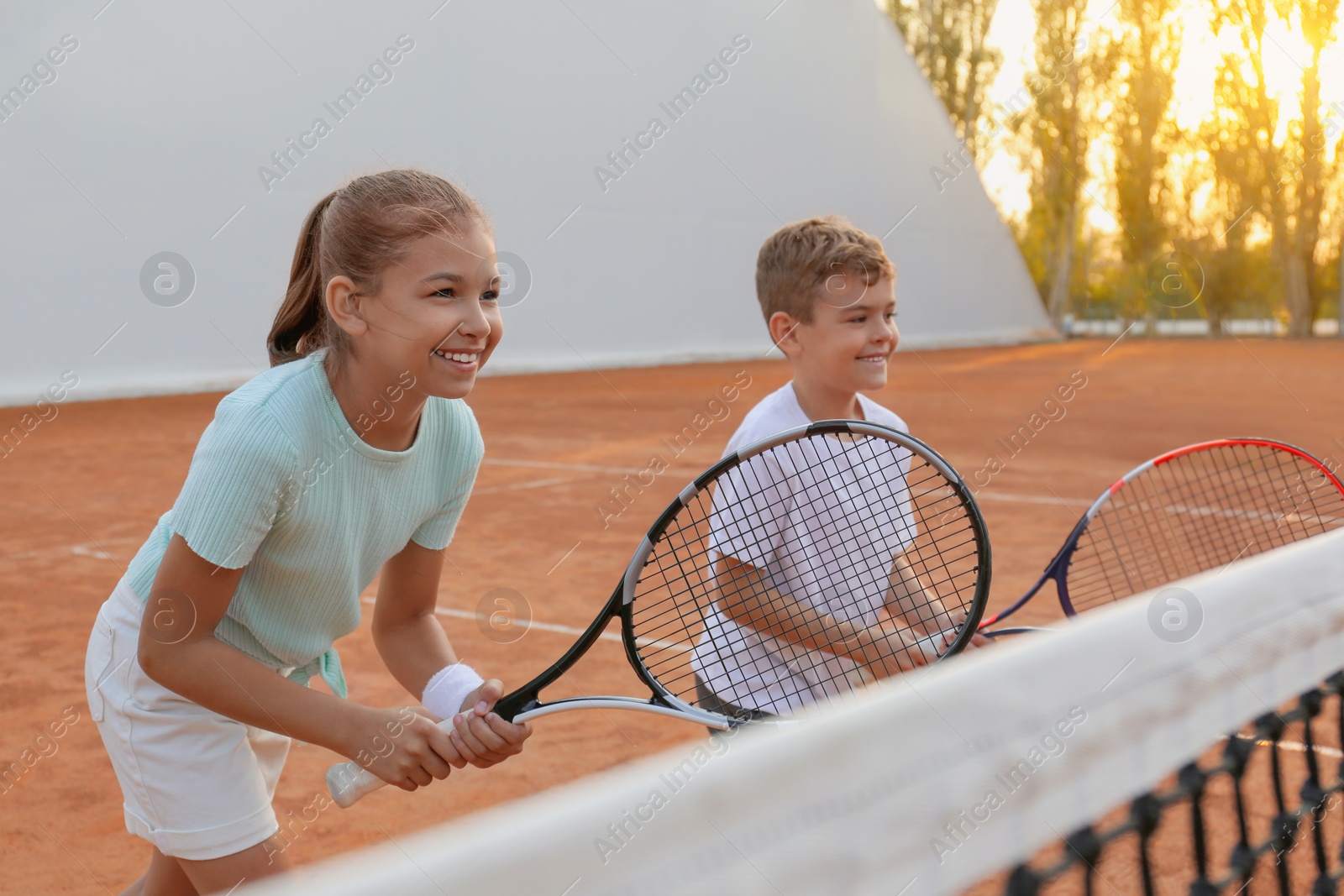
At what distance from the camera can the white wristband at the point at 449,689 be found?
1.56 meters

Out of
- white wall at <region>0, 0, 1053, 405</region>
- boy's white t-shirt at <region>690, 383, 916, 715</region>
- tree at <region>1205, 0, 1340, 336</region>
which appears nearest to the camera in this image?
boy's white t-shirt at <region>690, 383, 916, 715</region>

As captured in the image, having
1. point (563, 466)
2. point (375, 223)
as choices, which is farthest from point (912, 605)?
point (563, 466)

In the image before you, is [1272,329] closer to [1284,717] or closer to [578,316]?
[578,316]

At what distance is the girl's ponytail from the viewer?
1.60m

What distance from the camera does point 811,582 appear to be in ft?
5.38

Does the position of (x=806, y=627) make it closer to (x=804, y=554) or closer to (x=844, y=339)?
(x=804, y=554)

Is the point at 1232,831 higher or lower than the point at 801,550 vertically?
lower

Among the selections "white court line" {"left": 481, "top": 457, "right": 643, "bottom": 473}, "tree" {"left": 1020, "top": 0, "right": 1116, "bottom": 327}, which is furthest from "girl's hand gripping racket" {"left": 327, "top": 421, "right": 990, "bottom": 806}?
"tree" {"left": 1020, "top": 0, "right": 1116, "bottom": 327}

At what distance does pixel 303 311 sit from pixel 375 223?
0.24 metres

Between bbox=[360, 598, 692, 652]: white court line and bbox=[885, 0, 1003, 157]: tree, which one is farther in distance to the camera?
bbox=[885, 0, 1003, 157]: tree

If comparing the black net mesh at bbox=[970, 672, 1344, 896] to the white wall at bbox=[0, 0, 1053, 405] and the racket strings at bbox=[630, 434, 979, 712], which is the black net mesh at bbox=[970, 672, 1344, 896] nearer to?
the racket strings at bbox=[630, 434, 979, 712]

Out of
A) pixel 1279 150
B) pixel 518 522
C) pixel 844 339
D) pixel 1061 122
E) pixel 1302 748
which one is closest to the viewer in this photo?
pixel 844 339

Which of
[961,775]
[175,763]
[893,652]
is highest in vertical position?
[961,775]

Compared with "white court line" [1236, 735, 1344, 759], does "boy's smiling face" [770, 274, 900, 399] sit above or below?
above
